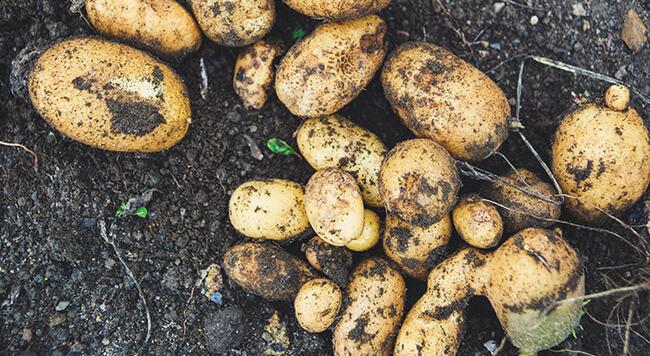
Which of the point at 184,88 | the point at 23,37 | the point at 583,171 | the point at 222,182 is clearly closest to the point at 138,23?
the point at 184,88

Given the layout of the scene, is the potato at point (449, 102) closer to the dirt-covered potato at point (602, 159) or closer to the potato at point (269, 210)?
the dirt-covered potato at point (602, 159)

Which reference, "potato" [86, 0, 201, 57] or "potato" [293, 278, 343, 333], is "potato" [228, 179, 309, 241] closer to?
"potato" [293, 278, 343, 333]

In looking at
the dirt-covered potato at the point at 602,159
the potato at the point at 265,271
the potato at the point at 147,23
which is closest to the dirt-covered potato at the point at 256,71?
the potato at the point at 147,23

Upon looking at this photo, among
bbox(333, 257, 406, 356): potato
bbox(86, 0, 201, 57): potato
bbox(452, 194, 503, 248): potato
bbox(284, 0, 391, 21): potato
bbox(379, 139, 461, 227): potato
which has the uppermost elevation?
bbox(284, 0, 391, 21): potato

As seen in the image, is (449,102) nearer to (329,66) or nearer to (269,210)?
(329,66)

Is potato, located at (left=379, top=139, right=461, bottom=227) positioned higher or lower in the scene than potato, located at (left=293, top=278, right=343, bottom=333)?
higher

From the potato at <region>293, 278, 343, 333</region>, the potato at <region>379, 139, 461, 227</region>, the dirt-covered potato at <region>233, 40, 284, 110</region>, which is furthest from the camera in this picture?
the dirt-covered potato at <region>233, 40, 284, 110</region>

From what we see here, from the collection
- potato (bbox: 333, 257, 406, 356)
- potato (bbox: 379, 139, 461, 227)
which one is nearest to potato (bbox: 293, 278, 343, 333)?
potato (bbox: 333, 257, 406, 356)
